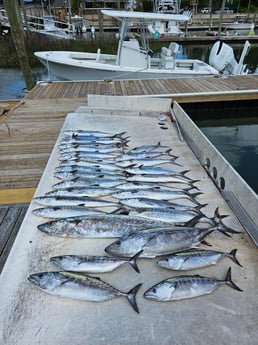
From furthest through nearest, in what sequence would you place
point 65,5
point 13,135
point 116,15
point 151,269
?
point 65,5 → point 116,15 → point 13,135 → point 151,269

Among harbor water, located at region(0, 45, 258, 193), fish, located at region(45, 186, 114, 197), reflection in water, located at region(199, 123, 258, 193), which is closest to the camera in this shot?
fish, located at region(45, 186, 114, 197)

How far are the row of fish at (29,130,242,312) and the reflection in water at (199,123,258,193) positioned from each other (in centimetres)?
430

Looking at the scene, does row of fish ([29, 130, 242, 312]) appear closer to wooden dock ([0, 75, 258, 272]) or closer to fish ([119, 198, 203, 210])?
fish ([119, 198, 203, 210])

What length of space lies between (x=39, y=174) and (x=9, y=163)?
26.5 inches

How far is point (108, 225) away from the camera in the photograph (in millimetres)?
2264

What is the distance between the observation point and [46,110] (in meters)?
6.64

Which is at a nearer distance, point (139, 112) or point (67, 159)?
point (67, 159)

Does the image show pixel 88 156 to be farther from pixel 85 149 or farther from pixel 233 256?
pixel 233 256

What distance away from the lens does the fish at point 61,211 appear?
2434 mm

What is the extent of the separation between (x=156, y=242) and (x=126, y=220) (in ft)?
1.31

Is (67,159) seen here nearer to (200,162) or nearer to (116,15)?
(200,162)

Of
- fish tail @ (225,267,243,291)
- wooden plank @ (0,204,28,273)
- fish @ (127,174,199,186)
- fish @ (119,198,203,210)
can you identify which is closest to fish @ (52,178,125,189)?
fish @ (127,174,199,186)

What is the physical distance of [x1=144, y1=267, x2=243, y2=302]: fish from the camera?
5.59ft

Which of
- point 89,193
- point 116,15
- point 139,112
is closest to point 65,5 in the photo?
point 116,15
